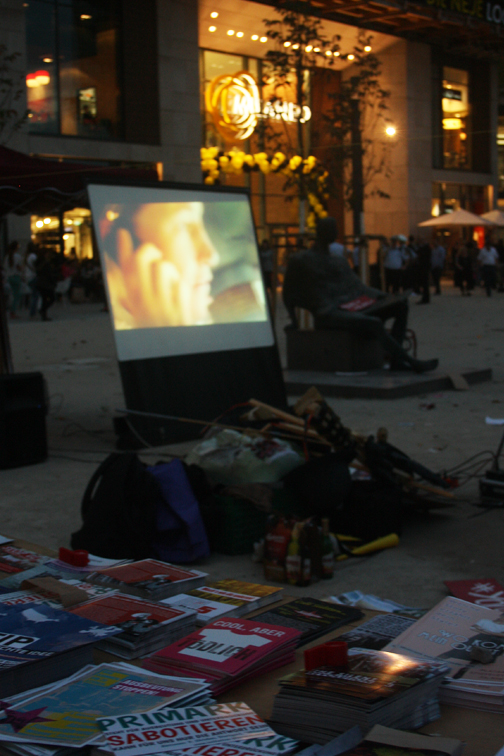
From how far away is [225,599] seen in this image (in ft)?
7.53

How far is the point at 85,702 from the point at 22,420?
227 inches

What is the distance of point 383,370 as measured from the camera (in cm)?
1125

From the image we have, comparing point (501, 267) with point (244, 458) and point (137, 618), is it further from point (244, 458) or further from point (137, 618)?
point (137, 618)

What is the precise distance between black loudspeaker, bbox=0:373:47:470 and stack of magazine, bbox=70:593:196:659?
16.9 ft

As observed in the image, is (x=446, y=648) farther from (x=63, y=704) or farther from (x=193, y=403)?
(x=193, y=403)

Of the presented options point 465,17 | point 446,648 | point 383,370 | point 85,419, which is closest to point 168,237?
point 85,419

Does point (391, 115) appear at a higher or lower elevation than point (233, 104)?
higher

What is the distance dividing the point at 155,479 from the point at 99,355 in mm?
10506

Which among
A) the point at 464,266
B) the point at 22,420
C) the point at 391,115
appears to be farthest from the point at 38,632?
the point at 391,115

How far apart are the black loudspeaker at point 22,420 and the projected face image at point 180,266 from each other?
0.96 m

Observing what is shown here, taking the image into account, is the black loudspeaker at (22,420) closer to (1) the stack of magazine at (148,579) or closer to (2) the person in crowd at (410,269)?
(1) the stack of magazine at (148,579)

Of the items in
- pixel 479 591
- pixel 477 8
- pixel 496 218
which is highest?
pixel 477 8

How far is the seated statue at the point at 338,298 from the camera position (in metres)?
10.8

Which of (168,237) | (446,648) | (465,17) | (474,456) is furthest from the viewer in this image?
(465,17)
